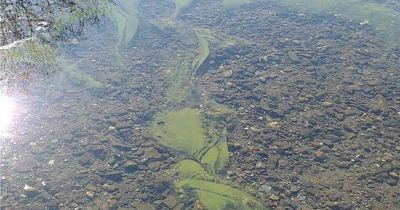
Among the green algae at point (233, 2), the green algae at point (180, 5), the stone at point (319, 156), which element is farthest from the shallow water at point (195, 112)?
the green algae at point (233, 2)

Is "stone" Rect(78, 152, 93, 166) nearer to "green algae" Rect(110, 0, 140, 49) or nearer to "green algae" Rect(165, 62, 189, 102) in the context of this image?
"green algae" Rect(165, 62, 189, 102)

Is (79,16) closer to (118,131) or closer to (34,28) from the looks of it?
(34,28)

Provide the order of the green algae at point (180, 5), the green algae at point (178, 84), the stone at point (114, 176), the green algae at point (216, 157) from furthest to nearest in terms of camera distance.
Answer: the green algae at point (180, 5) → the green algae at point (178, 84) → the green algae at point (216, 157) → the stone at point (114, 176)

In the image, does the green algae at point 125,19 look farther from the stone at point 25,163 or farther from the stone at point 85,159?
the stone at point 25,163

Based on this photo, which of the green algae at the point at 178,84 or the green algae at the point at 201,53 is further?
the green algae at the point at 201,53

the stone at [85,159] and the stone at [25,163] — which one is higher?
the stone at [25,163]

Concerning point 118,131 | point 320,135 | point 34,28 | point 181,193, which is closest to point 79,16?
point 34,28

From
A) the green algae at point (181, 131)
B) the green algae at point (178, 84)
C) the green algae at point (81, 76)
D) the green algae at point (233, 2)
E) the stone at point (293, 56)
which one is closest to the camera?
the green algae at point (181, 131)
